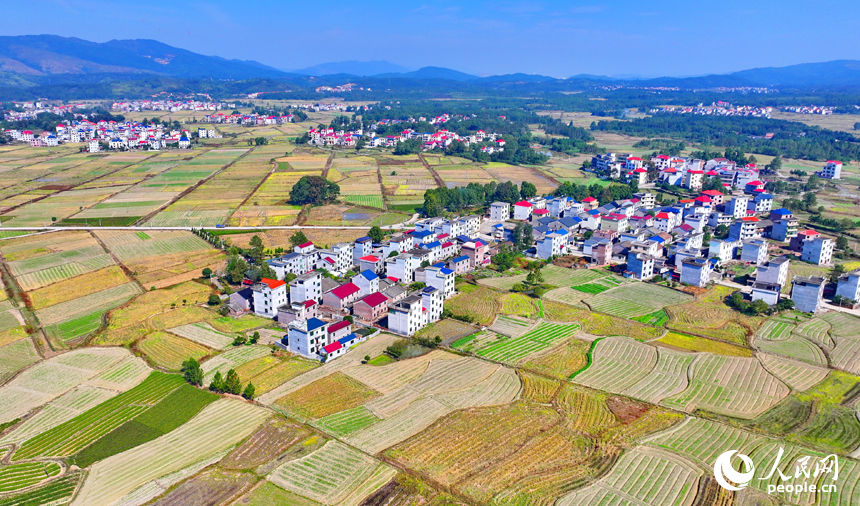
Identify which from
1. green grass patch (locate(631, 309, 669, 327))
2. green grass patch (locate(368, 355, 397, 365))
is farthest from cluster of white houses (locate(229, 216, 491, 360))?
green grass patch (locate(631, 309, 669, 327))

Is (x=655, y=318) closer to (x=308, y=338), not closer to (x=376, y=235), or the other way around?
(x=308, y=338)

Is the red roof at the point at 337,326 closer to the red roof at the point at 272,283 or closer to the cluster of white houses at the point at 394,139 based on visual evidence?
the red roof at the point at 272,283

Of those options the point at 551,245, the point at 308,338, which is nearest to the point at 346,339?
the point at 308,338

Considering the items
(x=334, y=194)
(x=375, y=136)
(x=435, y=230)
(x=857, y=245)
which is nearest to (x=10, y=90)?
(x=375, y=136)

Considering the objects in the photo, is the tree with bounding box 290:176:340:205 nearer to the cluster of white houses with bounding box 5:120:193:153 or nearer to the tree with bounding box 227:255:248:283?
the tree with bounding box 227:255:248:283

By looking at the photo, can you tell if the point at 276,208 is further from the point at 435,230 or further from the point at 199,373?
the point at 199,373
